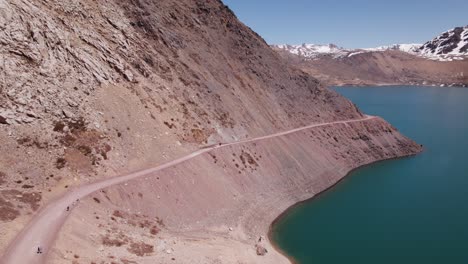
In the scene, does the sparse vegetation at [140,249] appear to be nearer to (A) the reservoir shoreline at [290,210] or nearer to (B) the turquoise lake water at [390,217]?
(A) the reservoir shoreline at [290,210]

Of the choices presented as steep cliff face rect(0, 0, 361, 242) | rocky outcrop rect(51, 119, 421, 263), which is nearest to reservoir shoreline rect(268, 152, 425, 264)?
rocky outcrop rect(51, 119, 421, 263)

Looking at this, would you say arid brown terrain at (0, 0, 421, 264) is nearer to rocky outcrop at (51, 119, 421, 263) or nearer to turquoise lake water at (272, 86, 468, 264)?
rocky outcrop at (51, 119, 421, 263)

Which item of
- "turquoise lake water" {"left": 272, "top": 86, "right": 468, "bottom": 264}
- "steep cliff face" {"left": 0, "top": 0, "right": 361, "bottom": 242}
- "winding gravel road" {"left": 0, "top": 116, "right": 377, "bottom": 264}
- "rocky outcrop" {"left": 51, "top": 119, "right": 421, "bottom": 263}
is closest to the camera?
"winding gravel road" {"left": 0, "top": 116, "right": 377, "bottom": 264}

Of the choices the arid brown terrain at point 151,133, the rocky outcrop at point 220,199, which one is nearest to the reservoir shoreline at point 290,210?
the rocky outcrop at point 220,199

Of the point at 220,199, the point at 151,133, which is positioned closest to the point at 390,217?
the point at 220,199

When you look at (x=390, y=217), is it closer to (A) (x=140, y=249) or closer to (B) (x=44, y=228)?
(A) (x=140, y=249)

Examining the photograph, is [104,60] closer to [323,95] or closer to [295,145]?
[295,145]

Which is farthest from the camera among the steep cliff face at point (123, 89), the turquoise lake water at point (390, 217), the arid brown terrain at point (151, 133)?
the turquoise lake water at point (390, 217)
